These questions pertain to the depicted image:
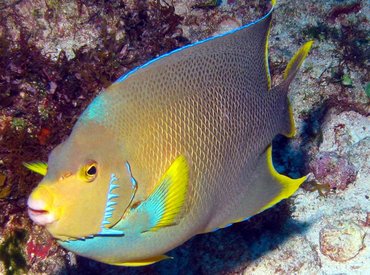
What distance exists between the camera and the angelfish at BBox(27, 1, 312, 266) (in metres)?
1.59

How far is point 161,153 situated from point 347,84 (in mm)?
4102

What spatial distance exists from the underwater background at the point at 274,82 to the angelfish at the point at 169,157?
1.68 m

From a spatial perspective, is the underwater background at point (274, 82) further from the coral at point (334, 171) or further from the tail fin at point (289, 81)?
the tail fin at point (289, 81)

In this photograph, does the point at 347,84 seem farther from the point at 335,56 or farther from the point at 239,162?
the point at 239,162

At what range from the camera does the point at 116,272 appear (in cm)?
410

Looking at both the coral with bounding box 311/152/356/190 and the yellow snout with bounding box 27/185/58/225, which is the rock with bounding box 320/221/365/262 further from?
the yellow snout with bounding box 27/185/58/225

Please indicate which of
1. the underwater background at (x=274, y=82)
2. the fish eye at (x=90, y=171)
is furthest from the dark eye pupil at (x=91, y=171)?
the underwater background at (x=274, y=82)

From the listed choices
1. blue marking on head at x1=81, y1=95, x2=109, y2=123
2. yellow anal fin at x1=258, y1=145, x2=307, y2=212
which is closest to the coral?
yellow anal fin at x1=258, y1=145, x2=307, y2=212

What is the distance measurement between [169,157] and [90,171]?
0.38 metres

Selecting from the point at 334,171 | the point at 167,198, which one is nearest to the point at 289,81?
the point at 167,198

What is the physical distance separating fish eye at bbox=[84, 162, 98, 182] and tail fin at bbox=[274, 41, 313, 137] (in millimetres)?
1168

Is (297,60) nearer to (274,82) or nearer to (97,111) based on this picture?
(97,111)

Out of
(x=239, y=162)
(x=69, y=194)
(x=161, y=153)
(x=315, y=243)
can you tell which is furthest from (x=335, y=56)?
(x=69, y=194)

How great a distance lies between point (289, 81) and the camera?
226 cm
